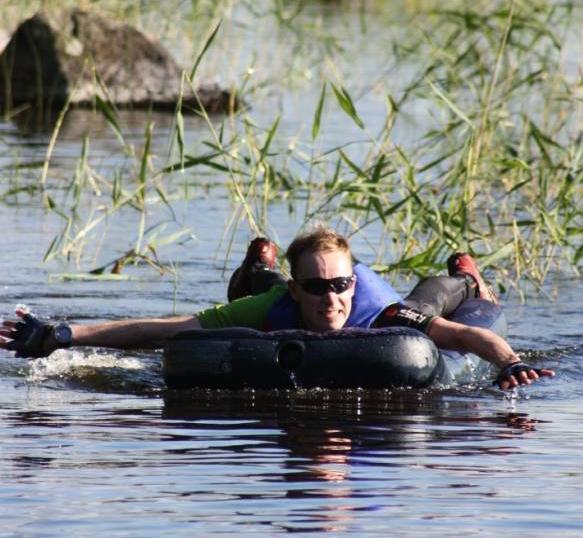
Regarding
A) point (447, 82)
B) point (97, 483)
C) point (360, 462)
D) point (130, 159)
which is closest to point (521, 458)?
point (360, 462)

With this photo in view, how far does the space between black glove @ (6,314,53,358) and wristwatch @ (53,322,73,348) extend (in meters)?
0.03

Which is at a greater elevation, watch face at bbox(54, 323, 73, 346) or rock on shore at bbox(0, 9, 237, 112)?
rock on shore at bbox(0, 9, 237, 112)

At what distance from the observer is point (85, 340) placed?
8.23 m

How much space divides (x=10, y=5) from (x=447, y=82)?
12.3 m

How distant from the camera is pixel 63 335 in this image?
8.12m

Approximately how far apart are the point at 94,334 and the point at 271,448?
173cm

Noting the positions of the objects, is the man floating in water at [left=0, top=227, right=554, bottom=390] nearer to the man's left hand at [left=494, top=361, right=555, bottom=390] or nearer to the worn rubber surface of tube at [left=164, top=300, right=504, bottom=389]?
the man's left hand at [left=494, top=361, right=555, bottom=390]

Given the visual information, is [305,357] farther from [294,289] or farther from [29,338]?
[29,338]

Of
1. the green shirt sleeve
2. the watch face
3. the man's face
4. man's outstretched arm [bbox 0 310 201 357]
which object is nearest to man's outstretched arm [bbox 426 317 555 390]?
the man's face

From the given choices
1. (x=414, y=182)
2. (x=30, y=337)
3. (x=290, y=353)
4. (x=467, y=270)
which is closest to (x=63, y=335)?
(x=30, y=337)

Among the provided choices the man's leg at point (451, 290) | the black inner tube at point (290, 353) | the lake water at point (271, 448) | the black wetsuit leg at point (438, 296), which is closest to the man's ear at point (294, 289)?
the black inner tube at point (290, 353)

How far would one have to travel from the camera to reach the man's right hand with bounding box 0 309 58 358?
319 inches

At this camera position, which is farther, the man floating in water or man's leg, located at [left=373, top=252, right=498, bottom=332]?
man's leg, located at [left=373, top=252, right=498, bottom=332]

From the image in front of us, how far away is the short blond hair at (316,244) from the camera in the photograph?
799 centimetres
